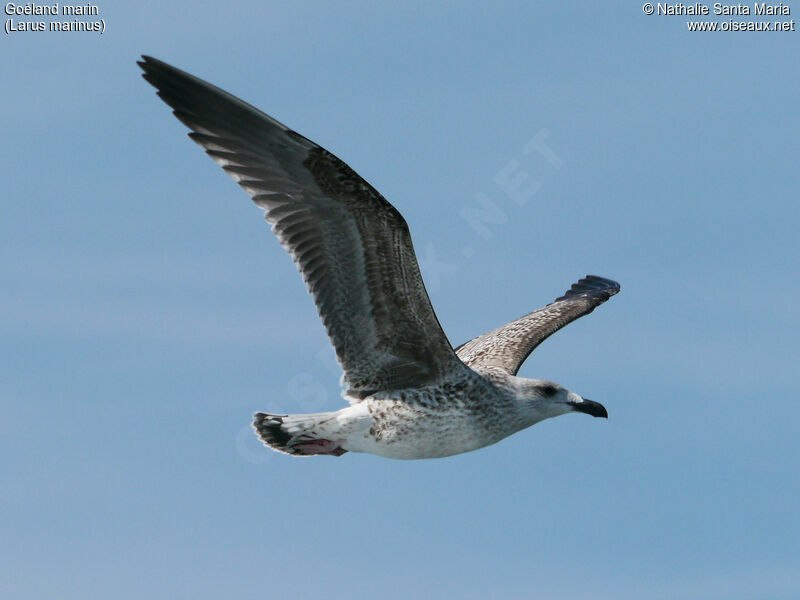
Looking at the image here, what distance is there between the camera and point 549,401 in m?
14.7

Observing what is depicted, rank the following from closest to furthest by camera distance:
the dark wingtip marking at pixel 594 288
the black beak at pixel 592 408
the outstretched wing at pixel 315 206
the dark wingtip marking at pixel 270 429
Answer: the outstretched wing at pixel 315 206, the dark wingtip marking at pixel 270 429, the black beak at pixel 592 408, the dark wingtip marking at pixel 594 288

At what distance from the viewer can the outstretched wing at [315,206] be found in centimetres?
1298

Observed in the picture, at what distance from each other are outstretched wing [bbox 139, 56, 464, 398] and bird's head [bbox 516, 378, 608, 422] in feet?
5.72

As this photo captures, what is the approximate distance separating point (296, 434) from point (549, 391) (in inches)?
117

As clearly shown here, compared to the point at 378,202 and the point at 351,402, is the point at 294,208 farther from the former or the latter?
the point at 351,402

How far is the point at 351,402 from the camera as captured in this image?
14109mm

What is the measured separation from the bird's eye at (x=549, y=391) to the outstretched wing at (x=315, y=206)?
1.95 meters

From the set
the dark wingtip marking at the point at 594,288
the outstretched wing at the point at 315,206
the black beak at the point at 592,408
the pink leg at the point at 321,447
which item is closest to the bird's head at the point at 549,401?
the black beak at the point at 592,408

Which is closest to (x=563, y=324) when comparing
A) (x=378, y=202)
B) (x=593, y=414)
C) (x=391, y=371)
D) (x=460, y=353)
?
(x=460, y=353)

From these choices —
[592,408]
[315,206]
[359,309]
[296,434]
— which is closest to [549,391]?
[592,408]

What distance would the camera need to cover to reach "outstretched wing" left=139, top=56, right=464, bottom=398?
1298 centimetres

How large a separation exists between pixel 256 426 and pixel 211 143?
3349 millimetres

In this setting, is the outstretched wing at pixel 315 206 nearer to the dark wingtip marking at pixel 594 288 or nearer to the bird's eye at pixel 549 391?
the bird's eye at pixel 549 391

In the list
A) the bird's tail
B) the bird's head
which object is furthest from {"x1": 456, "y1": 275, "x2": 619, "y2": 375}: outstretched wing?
the bird's tail
